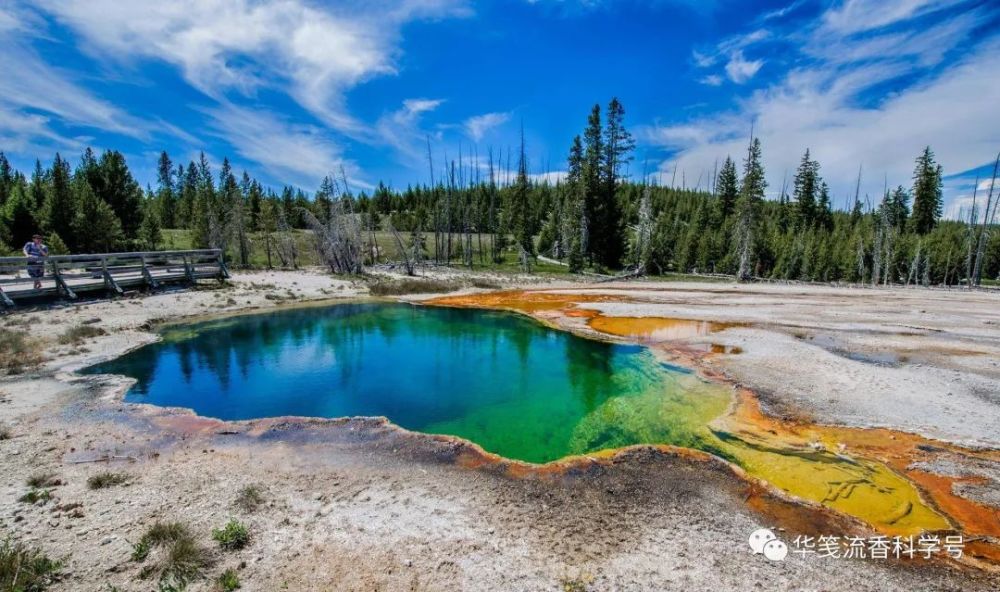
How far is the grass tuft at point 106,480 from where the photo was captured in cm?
667

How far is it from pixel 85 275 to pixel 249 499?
887 inches

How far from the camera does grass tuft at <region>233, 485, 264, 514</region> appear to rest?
626 cm

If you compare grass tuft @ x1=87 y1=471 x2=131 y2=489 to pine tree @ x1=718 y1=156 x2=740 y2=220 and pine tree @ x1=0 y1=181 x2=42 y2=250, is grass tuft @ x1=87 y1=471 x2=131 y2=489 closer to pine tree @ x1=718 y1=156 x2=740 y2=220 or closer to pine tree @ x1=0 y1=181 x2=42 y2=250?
pine tree @ x1=0 y1=181 x2=42 y2=250

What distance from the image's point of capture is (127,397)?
1135cm

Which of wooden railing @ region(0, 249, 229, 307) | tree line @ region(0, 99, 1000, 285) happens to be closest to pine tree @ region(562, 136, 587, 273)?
tree line @ region(0, 99, 1000, 285)

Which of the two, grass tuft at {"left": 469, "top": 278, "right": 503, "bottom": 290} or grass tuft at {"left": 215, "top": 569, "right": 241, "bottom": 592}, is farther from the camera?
grass tuft at {"left": 469, "top": 278, "right": 503, "bottom": 290}

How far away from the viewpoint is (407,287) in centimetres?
3353

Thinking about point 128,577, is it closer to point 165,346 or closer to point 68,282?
point 165,346

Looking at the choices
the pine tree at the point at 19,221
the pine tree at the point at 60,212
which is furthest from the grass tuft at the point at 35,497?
the pine tree at the point at 19,221

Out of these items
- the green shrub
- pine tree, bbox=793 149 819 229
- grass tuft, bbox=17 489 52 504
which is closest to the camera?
the green shrub

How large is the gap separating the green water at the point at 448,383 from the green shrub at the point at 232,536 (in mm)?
4893

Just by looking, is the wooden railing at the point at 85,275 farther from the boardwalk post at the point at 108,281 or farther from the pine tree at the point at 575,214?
the pine tree at the point at 575,214

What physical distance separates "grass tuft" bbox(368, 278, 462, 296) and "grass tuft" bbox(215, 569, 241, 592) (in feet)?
92.8

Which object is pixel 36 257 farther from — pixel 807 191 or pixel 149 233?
pixel 807 191
